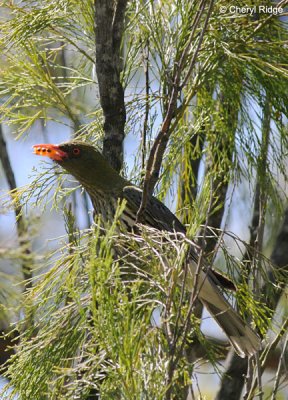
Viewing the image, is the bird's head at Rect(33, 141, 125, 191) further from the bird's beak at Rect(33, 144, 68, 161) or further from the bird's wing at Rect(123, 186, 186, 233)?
the bird's wing at Rect(123, 186, 186, 233)

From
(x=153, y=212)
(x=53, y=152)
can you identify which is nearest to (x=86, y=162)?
(x=53, y=152)

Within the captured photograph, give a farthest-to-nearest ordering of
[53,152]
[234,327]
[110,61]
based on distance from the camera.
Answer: [53,152] < [110,61] < [234,327]

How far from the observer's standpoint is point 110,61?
368 centimetres

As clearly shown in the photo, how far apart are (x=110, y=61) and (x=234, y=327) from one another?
3.71 feet

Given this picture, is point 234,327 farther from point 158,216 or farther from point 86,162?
point 86,162

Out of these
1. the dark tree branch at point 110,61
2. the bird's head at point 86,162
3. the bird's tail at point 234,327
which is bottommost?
the bird's tail at point 234,327

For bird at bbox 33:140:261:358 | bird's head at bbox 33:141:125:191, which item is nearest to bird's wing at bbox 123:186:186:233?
bird at bbox 33:140:261:358

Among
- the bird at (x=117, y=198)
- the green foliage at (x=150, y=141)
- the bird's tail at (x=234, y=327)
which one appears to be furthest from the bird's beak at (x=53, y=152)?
the bird's tail at (x=234, y=327)

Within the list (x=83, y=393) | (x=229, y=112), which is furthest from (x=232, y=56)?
(x=83, y=393)

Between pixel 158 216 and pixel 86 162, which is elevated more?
pixel 86 162

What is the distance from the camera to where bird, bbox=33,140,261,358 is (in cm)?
363

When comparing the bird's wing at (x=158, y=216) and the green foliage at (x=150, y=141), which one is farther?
the bird's wing at (x=158, y=216)

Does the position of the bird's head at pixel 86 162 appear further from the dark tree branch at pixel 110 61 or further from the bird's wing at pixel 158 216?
the dark tree branch at pixel 110 61

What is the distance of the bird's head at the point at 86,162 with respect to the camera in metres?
3.99
